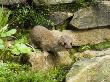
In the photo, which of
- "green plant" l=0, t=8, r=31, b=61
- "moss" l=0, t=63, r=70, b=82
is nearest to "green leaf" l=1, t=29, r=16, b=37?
"green plant" l=0, t=8, r=31, b=61

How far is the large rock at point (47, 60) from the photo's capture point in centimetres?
682

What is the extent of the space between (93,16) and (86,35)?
18.3 inches

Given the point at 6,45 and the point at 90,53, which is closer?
the point at 6,45

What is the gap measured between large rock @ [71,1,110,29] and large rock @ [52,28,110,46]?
147mm

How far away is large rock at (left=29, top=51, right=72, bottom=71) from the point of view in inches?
269

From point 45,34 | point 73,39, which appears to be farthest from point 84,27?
point 45,34

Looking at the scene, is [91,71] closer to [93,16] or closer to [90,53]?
[90,53]

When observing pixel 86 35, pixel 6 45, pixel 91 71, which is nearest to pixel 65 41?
pixel 86 35

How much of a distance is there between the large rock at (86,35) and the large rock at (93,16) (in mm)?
147

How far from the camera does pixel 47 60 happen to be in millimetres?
7074

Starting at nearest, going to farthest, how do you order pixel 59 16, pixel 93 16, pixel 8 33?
pixel 8 33 < pixel 59 16 < pixel 93 16

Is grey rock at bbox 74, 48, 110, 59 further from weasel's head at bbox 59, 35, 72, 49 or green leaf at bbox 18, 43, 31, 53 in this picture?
green leaf at bbox 18, 43, 31, 53

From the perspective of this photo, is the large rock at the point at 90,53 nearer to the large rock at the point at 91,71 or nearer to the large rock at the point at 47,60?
the large rock at the point at 47,60

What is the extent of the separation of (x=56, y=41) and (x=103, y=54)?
1085mm
